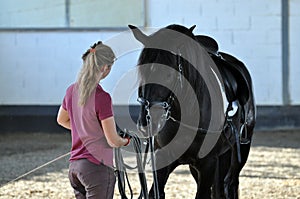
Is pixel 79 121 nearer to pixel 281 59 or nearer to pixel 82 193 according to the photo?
pixel 82 193

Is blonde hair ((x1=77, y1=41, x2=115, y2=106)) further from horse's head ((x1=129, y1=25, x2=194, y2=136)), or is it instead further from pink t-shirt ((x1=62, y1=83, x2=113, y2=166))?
horse's head ((x1=129, y1=25, x2=194, y2=136))

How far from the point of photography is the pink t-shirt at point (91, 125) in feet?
15.3

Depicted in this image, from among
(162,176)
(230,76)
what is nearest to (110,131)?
(162,176)

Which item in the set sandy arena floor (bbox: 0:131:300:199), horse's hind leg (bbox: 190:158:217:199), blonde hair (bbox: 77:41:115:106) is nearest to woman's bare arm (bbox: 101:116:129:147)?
blonde hair (bbox: 77:41:115:106)

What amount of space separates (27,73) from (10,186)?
4962 mm

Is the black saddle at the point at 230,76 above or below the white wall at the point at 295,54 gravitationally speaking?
above

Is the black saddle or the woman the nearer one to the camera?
the woman

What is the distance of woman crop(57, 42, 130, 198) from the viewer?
4.64 m

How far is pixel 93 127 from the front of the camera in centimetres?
471

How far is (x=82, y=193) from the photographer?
4879 mm

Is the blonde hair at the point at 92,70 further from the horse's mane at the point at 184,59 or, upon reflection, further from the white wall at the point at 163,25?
the white wall at the point at 163,25

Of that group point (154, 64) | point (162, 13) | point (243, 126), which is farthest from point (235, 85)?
point (162, 13)

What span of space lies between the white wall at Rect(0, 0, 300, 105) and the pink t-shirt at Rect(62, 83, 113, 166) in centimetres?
813

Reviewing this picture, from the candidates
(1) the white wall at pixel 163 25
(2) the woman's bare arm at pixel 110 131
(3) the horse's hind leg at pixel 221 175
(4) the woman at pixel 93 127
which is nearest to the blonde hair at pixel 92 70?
(4) the woman at pixel 93 127
